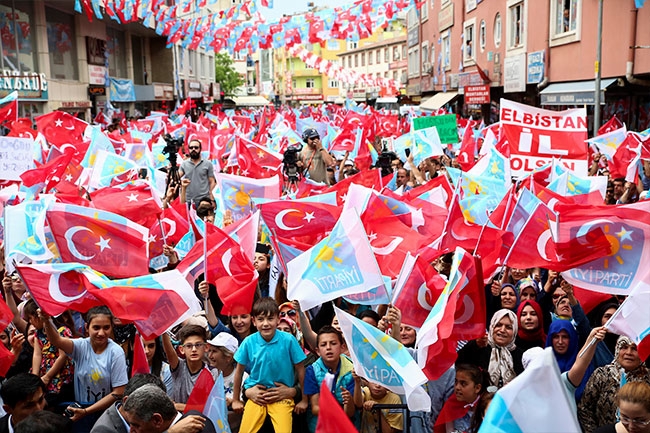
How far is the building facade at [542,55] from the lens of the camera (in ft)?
57.4

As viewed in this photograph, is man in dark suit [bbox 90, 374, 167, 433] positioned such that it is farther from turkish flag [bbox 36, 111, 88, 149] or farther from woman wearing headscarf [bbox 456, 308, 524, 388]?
turkish flag [bbox 36, 111, 88, 149]

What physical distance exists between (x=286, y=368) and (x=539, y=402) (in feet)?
8.99

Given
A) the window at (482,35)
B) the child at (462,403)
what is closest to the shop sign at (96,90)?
the window at (482,35)

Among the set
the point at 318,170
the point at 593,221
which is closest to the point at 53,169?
the point at 318,170

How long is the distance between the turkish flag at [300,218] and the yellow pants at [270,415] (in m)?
2.09

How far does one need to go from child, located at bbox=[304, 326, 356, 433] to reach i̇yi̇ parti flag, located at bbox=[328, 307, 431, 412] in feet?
1.59

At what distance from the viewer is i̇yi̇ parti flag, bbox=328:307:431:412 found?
4.46 metres

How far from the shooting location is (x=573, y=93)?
65.5ft

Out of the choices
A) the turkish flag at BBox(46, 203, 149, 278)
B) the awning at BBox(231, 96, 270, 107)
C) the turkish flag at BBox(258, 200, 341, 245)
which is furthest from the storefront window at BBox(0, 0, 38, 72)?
the awning at BBox(231, 96, 270, 107)

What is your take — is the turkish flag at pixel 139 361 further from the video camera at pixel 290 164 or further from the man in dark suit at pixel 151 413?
the video camera at pixel 290 164

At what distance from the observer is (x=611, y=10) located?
1784cm

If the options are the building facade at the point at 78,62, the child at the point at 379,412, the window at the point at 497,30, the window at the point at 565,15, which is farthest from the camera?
the window at the point at 497,30

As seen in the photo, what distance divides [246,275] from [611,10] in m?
15.0

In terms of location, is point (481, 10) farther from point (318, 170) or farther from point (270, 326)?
point (270, 326)
